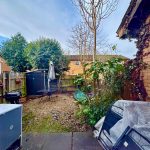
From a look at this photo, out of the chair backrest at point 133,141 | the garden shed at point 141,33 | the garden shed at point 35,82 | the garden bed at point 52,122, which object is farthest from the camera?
the garden shed at point 35,82

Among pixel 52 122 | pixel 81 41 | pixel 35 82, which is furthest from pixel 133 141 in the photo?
pixel 81 41

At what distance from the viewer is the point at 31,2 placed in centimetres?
945

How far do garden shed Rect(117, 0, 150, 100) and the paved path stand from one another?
1.96 meters

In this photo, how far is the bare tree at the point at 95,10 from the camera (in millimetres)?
9711

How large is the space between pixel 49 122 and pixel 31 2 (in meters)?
4.88

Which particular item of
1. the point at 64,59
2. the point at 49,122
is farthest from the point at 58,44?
the point at 49,122

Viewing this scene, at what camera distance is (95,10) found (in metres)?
9.80

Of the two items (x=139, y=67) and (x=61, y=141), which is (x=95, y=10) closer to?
(x=139, y=67)

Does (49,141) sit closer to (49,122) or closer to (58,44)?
(49,122)

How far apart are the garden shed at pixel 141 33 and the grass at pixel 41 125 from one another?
2573 millimetres

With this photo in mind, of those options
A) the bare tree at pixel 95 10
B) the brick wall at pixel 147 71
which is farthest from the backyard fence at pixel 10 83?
the brick wall at pixel 147 71

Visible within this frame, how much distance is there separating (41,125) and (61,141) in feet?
5.93

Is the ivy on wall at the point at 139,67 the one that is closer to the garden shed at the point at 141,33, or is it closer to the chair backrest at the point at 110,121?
the garden shed at the point at 141,33

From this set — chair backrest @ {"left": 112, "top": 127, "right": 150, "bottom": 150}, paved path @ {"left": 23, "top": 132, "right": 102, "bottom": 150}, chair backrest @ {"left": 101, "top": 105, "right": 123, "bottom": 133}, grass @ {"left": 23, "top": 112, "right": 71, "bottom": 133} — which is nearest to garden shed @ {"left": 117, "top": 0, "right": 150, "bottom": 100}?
paved path @ {"left": 23, "top": 132, "right": 102, "bottom": 150}
